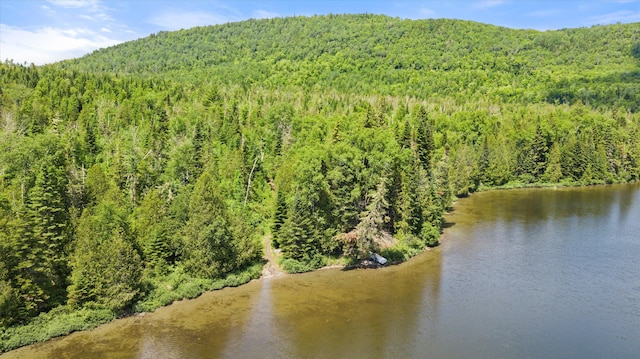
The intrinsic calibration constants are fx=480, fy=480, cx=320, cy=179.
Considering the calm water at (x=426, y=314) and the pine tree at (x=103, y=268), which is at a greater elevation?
the pine tree at (x=103, y=268)

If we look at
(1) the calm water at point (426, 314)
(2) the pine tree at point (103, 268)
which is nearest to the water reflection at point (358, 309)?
(1) the calm water at point (426, 314)

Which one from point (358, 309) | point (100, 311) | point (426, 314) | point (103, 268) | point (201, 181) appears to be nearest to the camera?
point (100, 311)

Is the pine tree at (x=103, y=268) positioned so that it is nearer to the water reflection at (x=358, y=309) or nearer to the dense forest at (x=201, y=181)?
the dense forest at (x=201, y=181)

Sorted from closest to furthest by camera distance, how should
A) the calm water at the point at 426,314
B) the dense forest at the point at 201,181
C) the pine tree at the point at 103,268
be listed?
the calm water at the point at 426,314 < the pine tree at the point at 103,268 < the dense forest at the point at 201,181

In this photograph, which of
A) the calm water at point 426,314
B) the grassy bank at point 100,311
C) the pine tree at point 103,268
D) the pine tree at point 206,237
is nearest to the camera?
the grassy bank at point 100,311

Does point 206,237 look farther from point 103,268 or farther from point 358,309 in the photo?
point 358,309

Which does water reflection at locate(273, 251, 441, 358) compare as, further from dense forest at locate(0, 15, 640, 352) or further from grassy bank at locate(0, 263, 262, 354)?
grassy bank at locate(0, 263, 262, 354)

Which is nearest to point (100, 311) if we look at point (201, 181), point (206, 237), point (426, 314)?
point (206, 237)

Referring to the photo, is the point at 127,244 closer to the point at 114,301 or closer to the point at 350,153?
the point at 114,301

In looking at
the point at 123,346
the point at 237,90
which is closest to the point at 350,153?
the point at 123,346
